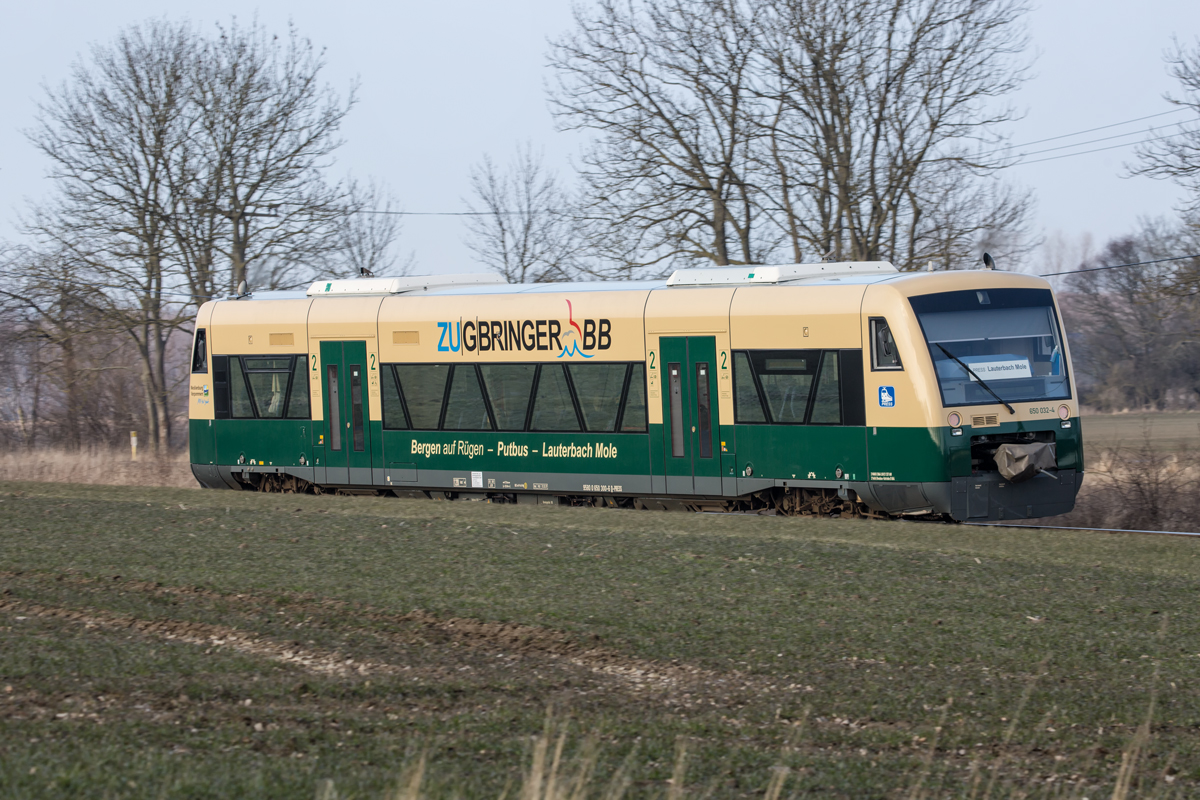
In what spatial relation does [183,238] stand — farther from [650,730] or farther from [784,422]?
[650,730]

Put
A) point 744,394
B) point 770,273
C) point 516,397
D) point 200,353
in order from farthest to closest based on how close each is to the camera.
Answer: point 200,353
point 516,397
point 770,273
point 744,394

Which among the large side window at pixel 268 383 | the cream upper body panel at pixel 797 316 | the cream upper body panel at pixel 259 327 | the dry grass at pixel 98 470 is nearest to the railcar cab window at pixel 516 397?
the cream upper body panel at pixel 797 316

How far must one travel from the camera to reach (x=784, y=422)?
1554cm

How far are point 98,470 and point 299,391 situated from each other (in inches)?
399

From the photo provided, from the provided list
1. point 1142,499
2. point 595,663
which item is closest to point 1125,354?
point 1142,499

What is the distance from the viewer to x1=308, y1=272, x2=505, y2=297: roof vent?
18984mm

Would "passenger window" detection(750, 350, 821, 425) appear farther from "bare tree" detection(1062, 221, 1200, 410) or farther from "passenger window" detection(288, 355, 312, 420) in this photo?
"bare tree" detection(1062, 221, 1200, 410)

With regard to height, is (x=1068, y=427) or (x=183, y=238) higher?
(x=183, y=238)

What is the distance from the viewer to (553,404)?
56.7 ft

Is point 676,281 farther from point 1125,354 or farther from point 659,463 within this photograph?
point 1125,354

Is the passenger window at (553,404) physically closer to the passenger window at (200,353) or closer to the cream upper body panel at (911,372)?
the cream upper body panel at (911,372)

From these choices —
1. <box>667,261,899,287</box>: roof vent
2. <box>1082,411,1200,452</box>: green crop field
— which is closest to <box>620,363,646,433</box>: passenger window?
<box>667,261,899,287</box>: roof vent

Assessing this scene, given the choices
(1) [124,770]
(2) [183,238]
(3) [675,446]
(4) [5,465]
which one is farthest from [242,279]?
(1) [124,770]

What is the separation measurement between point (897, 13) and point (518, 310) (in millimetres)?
13551
